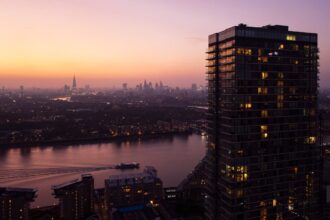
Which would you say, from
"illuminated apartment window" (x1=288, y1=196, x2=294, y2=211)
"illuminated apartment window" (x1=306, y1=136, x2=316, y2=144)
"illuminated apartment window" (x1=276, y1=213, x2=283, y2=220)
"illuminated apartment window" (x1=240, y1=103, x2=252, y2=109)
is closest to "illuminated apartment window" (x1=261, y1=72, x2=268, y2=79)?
"illuminated apartment window" (x1=240, y1=103, x2=252, y2=109)

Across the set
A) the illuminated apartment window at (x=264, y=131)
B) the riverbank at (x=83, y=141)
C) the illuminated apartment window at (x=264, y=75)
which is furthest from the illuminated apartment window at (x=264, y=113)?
the riverbank at (x=83, y=141)

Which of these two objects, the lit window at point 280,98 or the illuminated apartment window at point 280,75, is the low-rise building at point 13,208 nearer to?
the lit window at point 280,98

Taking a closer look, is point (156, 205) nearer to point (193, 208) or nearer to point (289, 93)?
point (193, 208)

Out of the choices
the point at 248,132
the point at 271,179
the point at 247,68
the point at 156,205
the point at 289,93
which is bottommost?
the point at 156,205

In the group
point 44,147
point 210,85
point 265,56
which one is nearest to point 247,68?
point 265,56

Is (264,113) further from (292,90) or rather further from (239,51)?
(239,51)

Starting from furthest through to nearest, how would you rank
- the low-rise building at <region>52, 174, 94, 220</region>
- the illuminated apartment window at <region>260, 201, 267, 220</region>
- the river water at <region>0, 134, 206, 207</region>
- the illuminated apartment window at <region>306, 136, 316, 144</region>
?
1. the river water at <region>0, 134, 206, 207</region>
2. the low-rise building at <region>52, 174, 94, 220</region>
3. the illuminated apartment window at <region>306, 136, 316, 144</region>
4. the illuminated apartment window at <region>260, 201, 267, 220</region>

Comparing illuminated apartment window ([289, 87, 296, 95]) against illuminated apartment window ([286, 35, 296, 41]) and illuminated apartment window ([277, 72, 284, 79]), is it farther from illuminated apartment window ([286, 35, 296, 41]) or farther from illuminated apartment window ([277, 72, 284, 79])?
illuminated apartment window ([286, 35, 296, 41])
